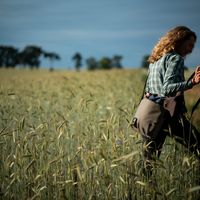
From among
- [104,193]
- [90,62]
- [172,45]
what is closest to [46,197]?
[104,193]

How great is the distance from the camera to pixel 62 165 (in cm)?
429

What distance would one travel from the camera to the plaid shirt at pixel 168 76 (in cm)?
363

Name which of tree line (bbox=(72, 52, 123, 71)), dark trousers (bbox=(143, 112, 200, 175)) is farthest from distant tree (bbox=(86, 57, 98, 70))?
dark trousers (bbox=(143, 112, 200, 175))

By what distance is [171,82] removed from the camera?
12.0 feet

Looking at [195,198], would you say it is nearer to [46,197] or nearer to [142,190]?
[142,190]

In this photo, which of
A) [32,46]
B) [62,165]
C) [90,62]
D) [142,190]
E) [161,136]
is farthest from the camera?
[90,62]

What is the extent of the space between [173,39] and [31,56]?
270ft

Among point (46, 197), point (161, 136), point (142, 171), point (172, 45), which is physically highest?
point (172, 45)

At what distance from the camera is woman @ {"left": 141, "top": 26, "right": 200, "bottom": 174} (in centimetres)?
365

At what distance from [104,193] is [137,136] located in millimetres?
893

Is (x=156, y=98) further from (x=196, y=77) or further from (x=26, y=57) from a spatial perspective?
(x=26, y=57)

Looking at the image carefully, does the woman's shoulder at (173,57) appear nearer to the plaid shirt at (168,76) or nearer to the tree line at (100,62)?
the plaid shirt at (168,76)

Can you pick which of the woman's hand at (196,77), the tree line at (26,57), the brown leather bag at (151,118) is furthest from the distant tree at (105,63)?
the woman's hand at (196,77)

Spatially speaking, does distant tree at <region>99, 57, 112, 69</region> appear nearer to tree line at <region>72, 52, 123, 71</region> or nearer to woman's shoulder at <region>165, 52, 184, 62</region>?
tree line at <region>72, 52, 123, 71</region>
